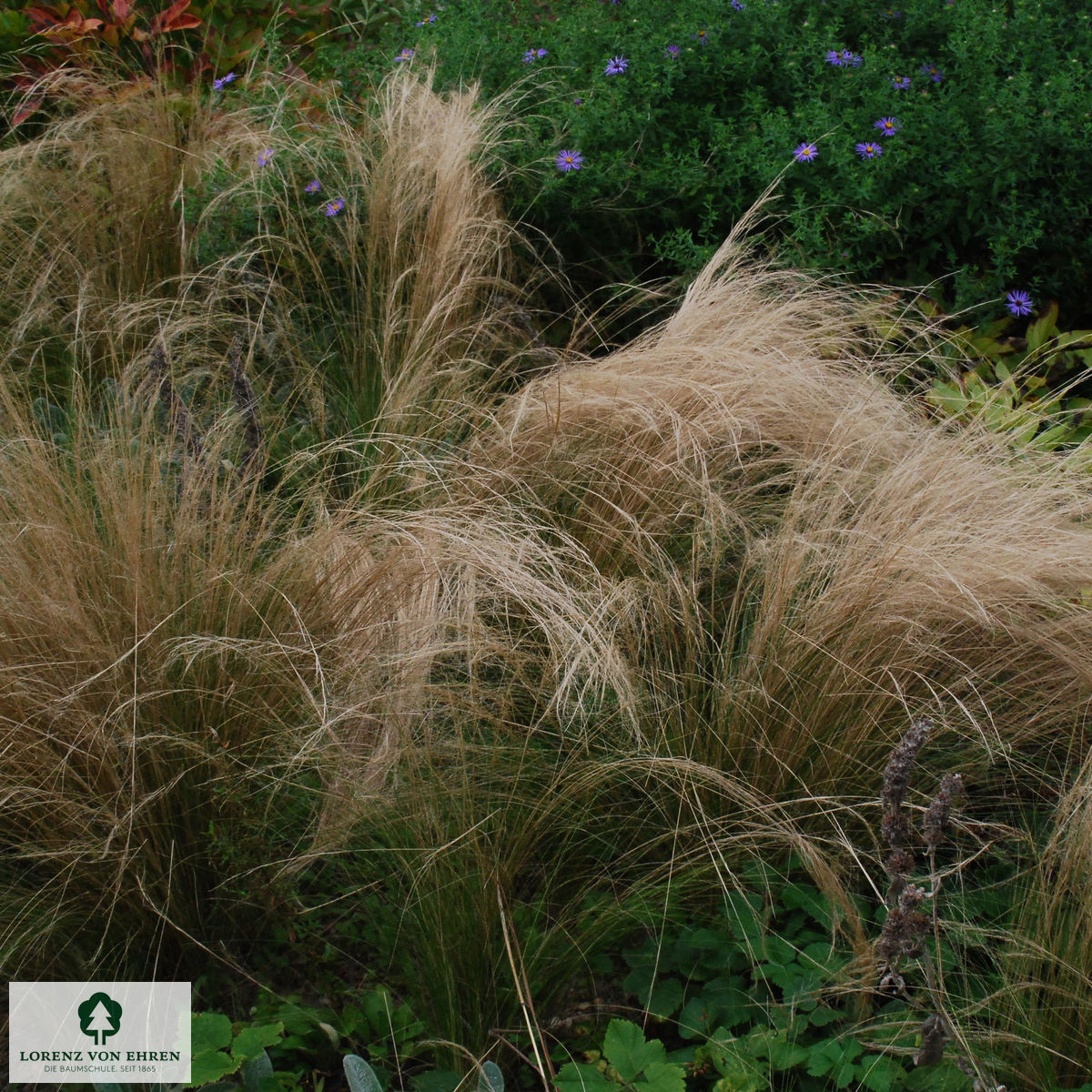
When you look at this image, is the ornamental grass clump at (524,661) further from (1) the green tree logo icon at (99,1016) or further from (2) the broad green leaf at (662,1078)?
(2) the broad green leaf at (662,1078)

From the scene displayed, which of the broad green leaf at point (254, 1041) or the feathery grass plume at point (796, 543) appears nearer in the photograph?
the broad green leaf at point (254, 1041)

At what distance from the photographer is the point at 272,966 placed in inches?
77.3

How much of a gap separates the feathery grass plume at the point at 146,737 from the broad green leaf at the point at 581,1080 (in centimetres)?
57

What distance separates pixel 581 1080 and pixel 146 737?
32.4 inches

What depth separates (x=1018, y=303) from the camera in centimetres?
341

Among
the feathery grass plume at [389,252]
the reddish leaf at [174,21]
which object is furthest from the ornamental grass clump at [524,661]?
the reddish leaf at [174,21]

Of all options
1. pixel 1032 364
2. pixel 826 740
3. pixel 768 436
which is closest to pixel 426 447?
pixel 768 436

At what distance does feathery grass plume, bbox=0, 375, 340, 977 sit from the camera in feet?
5.97

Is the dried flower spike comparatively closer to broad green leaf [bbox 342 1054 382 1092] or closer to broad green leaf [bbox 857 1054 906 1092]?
broad green leaf [bbox 857 1054 906 1092]

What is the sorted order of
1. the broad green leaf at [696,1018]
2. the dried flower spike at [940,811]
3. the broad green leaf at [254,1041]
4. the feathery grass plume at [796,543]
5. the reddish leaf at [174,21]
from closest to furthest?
the dried flower spike at [940,811]
the broad green leaf at [254,1041]
the broad green leaf at [696,1018]
the feathery grass plume at [796,543]
the reddish leaf at [174,21]

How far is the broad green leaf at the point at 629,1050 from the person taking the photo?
1598mm

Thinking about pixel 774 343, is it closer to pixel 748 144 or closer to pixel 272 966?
pixel 748 144

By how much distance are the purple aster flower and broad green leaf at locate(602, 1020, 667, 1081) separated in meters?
2.53

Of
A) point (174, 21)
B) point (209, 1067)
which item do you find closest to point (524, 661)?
point (209, 1067)
